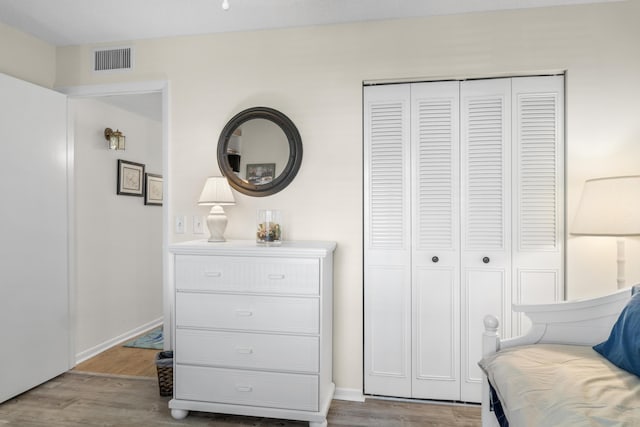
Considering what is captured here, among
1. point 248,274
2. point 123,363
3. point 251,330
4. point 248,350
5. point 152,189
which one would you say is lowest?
point 123,363

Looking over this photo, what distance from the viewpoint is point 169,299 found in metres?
2.76

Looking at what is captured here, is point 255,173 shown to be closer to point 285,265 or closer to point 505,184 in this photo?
point 285,265

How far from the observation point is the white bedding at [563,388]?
1125mm

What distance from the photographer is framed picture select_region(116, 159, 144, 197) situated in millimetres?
3680

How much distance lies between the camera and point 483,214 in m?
2.43

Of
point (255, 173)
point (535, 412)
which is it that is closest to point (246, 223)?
point (255, 173)

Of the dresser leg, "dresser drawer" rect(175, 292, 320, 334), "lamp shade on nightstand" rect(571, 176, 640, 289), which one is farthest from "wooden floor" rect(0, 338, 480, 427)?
"lamp shade on nightstand" rect(571, 176, 640, 289)

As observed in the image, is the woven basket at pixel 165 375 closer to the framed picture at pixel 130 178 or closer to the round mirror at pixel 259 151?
the round mirror at pixel 259 151

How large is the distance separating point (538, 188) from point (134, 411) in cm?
284

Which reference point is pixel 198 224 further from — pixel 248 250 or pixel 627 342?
pixel 627 342

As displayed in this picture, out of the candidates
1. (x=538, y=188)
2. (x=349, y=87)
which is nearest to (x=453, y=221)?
(x=538, y=188)

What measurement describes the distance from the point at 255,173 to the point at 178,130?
0.67 metres

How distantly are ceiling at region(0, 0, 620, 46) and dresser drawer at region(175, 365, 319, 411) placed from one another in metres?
2.18

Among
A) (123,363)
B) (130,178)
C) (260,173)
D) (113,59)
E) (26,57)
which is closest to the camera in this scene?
(260,173)
